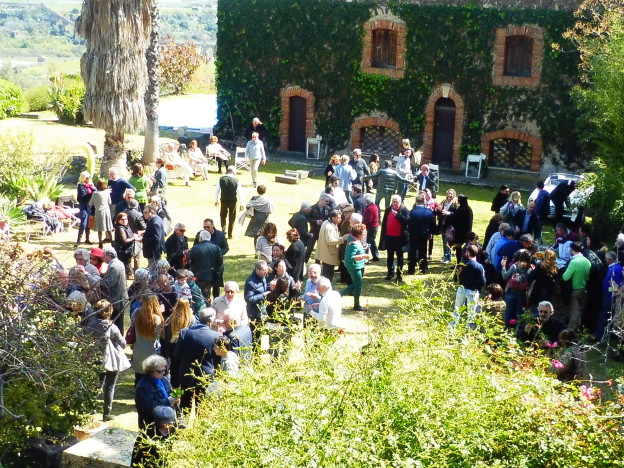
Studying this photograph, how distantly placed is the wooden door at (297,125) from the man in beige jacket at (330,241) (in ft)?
46.9

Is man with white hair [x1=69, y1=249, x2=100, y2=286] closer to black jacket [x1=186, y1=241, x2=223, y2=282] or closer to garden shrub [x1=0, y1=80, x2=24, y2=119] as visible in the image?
black jacket [x1=186, y1=241, x2=223, y2=282]

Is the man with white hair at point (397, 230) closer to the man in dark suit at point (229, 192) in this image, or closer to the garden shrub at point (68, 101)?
the man in dark suit at point (229, 192)

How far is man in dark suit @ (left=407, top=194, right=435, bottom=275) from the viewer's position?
52.4ft

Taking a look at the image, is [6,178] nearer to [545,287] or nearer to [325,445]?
[545,287]

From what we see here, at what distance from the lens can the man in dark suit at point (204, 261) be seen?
13.3 metres

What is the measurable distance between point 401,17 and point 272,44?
4.17 meters

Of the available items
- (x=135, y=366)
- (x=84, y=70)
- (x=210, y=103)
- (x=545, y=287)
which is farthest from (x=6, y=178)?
(x=210, y=103)

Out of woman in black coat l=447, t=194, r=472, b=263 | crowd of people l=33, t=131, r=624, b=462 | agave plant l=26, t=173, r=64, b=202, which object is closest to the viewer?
crowd of people l=33, t=131, r=624, b=462

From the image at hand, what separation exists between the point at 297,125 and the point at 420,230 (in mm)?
13667

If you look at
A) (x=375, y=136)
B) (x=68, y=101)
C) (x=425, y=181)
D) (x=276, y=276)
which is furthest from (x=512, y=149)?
(x=276, y=276)

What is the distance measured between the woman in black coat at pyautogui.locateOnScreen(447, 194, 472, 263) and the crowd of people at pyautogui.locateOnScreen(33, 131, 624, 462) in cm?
3

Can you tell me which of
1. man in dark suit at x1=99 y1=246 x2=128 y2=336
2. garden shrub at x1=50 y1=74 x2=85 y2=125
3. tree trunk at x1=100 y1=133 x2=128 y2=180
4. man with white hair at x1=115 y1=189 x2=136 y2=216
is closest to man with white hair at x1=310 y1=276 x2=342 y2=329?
man in dark suit at x1=99 y1=246 x2=128 y2=336

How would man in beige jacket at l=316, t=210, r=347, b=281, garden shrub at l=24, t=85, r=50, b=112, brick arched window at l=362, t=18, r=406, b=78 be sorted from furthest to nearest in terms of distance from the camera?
garden shrub at l=24, t=85, r=50, b=112 → brick arched window at l=362, t=18, r=406, b=78 → man in beige jacket at l=316, t=210, r=347, b=281

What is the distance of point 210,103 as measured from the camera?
36.0 metres
